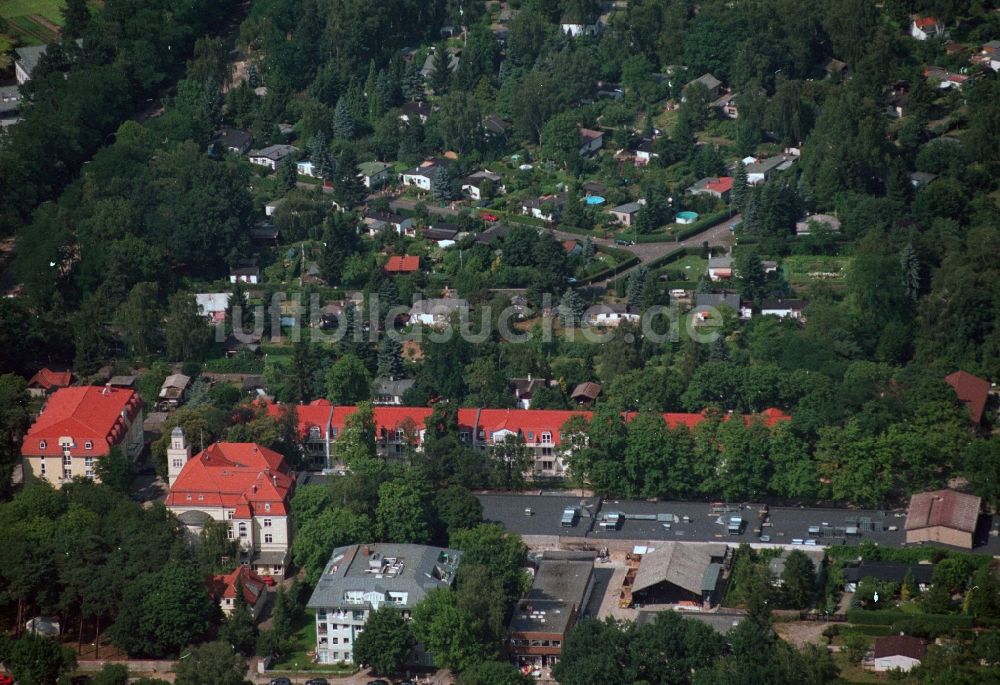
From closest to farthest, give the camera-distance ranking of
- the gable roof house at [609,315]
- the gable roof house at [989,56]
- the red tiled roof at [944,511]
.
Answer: the red tiled roof at [944,511] → the gable roof house at [609,315] → the gable roof house at [989,56]

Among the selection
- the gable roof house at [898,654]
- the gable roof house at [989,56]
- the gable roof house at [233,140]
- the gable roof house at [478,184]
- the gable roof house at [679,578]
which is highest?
the gable roof house at [989,56]

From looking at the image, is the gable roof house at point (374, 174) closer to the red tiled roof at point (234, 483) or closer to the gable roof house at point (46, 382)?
the gable roof house at point (46, 382)

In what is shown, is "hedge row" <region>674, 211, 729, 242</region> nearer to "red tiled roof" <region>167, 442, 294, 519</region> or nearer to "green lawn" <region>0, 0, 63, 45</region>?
"red tiled roof" <region>167, 442, 294, 519</region>

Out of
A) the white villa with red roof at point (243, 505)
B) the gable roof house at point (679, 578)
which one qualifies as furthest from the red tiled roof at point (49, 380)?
the gable roof house at point (679, 578)

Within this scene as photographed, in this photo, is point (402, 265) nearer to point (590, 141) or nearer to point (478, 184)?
point (478, 184)

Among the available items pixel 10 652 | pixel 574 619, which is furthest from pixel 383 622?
pixel 10 652

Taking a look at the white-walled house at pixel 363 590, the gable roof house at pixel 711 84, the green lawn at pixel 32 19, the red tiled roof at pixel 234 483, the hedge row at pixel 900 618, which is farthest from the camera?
the green lawn at pixel 32 19

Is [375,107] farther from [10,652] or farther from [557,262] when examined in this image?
[10,652]
